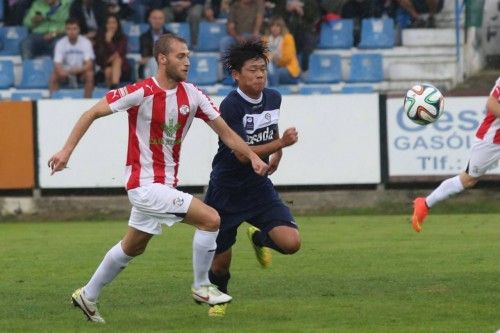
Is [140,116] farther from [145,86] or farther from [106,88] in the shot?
[106,88]

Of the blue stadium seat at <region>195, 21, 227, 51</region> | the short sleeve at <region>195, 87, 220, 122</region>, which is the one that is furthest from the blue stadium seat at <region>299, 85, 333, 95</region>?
the short sleeve at <region>195, 87, 220, 122</region>

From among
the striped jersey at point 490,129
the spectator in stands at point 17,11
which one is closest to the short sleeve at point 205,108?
the striped jersey at point 490,129

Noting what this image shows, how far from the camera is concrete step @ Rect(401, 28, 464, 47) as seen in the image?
23.6 meters

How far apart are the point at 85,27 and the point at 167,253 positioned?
31.4ft

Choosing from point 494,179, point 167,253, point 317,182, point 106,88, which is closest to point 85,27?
point 106,88

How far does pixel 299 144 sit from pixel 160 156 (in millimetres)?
9965

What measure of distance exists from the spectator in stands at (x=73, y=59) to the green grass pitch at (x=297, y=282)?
5.28 metres

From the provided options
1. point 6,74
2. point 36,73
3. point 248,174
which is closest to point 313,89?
point 36,73

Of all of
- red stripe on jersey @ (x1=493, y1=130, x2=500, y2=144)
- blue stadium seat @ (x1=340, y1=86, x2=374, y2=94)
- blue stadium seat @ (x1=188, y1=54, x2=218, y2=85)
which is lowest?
blue stadium seat @ (x1=340, y1=86, x2=374, y2=94)

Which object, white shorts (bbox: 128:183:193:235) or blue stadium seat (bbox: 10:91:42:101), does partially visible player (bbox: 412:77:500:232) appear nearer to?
white shorts (bbox: 128:183:193:235)

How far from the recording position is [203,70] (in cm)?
2339

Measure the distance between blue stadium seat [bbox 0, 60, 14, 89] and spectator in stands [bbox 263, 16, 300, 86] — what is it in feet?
15.8

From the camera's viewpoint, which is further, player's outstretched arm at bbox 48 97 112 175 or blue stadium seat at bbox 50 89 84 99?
blue stadium seat at bbox 50 89 84 99

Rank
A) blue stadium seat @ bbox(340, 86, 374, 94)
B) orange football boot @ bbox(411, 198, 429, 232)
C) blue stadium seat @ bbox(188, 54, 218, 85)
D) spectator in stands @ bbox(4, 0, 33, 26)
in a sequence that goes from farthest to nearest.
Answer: spectator in stands @ bbox(4, 0, 33, 26)
blue stadium seat @ bbox(188, 54, 218, 85)
blue stadium seat @ bbox(340, 86, 374, 94)
orange football boot @ bbox(411, 198, 429, 232)
